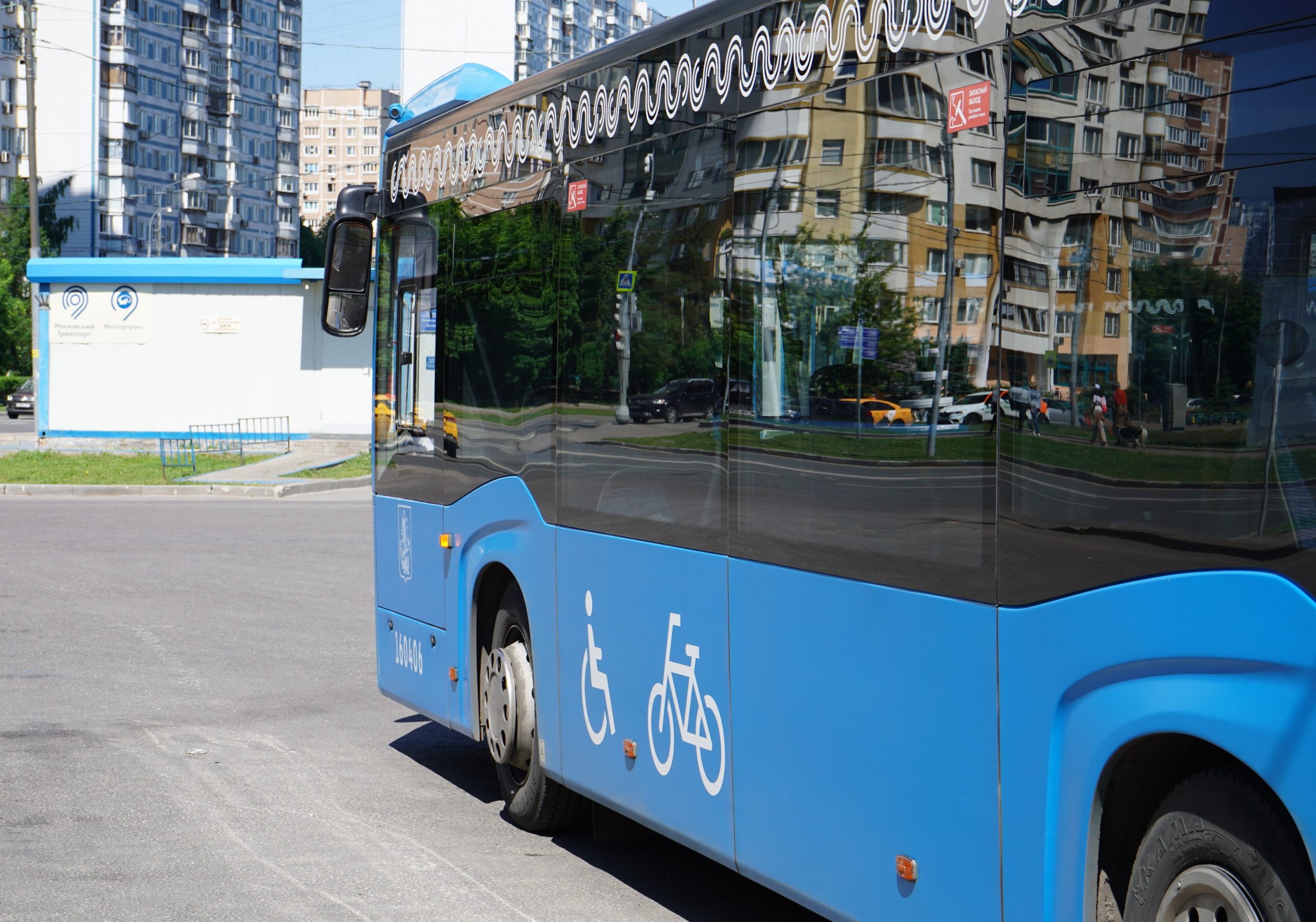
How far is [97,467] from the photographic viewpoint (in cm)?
2766

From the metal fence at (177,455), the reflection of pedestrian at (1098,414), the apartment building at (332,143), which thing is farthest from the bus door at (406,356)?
the apartment building at (332,143)

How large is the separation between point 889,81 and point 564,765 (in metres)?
3.05

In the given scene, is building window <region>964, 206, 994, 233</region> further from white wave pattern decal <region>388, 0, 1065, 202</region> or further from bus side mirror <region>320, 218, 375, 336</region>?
bus side mirror <region>320, 218, 375, 336</region>

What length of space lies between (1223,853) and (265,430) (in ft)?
108

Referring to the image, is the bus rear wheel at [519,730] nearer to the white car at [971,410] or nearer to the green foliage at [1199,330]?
the white car at [971,410]

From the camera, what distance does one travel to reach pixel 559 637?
5578 millimetres

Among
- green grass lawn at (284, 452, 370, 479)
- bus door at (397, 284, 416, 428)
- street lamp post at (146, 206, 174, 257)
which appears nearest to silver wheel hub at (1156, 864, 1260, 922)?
bus door at (397, 284, 416, 428)

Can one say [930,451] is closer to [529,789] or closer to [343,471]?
[529,789]

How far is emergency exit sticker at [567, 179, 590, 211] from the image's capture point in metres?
5.36

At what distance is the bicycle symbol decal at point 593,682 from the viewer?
5176mm

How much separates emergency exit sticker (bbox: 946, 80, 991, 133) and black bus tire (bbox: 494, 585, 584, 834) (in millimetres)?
3132

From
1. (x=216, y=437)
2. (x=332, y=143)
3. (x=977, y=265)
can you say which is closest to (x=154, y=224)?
(x=216, y=437)

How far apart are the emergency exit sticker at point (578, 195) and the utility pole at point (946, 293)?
2.11 meters

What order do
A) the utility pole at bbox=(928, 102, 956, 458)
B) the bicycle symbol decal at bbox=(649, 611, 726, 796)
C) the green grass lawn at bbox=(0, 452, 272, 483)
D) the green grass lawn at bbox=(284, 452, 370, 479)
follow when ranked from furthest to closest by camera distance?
the green grass lawn at bbox=(284, 452, 370, 479) < the green grass lawn at bbox=(0, 452, 272, 483) < the bicycle symbol decal at bbox=(649, 611, 726, 796) < the utility pole at bbox=(928, 102, 956, 458)
